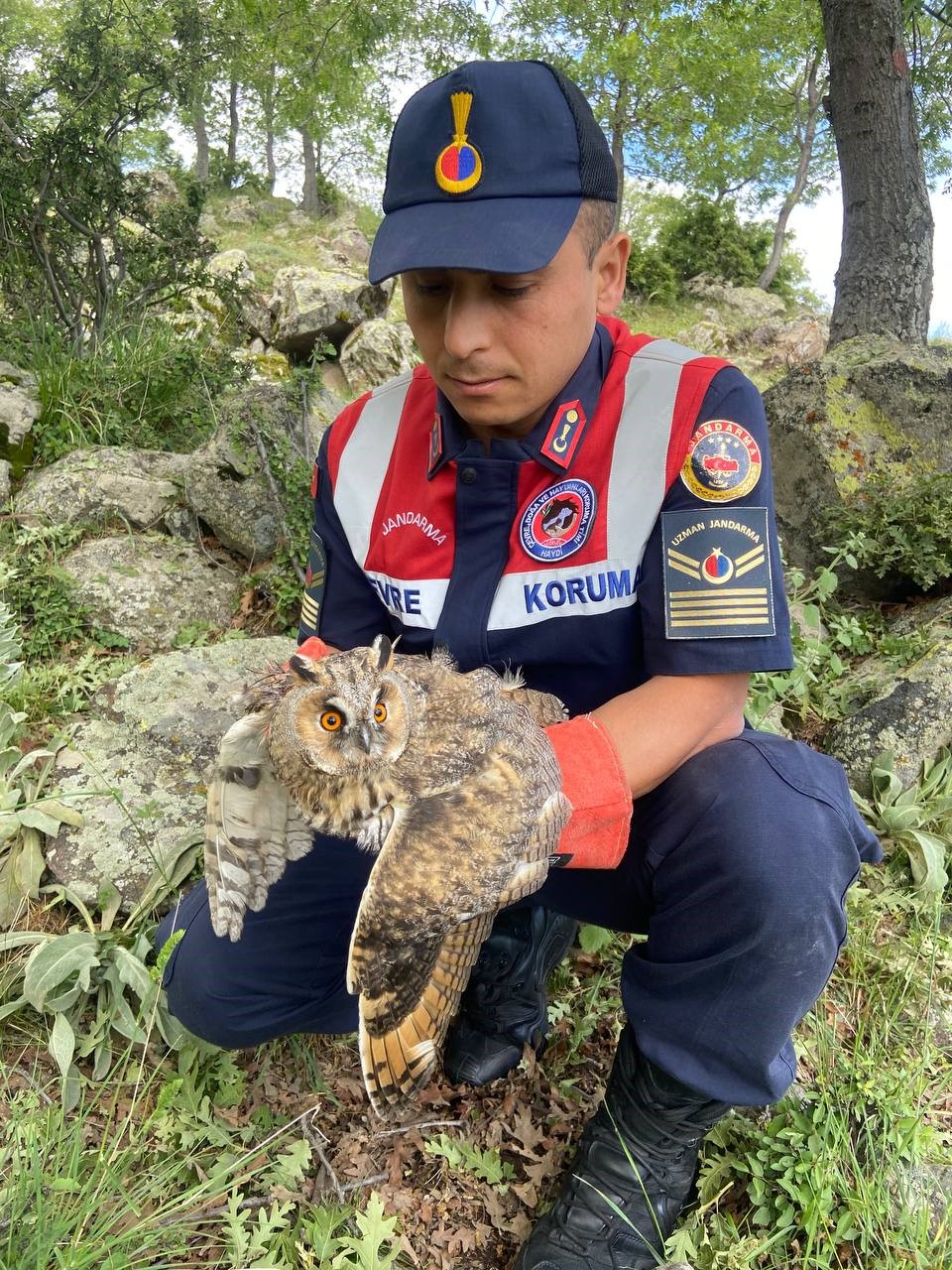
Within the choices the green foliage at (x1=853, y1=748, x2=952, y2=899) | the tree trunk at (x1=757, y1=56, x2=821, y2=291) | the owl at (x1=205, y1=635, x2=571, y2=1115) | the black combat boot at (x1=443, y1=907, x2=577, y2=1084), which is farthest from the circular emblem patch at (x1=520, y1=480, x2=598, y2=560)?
the tree trunk at (x1=757, y1=56, x2=821, y2=291)

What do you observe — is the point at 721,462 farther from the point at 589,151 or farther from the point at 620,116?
the point at 620,116

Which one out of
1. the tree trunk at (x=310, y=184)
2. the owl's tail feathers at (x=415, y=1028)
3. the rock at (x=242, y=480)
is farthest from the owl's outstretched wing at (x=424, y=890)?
the tree trunk at (x=310, y=184)

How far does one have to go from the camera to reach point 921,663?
2863mm

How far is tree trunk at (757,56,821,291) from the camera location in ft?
Result: 64.6

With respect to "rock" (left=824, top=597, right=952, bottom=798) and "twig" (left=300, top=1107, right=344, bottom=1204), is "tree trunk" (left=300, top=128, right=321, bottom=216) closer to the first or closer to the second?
"rock" (left=824, top=597, right=952, bottom=798)

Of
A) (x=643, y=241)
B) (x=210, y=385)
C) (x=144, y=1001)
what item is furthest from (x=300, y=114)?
(x=643, y=241)

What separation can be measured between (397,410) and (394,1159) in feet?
6.27

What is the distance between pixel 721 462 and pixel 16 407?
438 centimetres

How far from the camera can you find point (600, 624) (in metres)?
1.76

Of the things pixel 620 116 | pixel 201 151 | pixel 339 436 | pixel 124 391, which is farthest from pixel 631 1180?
pixel 201 151

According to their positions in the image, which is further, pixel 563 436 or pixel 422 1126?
pixel 422 1126

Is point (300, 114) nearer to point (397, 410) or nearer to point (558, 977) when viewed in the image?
point (397, 410)

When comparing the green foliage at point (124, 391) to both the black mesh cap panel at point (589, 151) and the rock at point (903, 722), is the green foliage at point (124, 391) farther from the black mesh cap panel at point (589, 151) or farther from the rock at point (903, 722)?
the rock at point (903, 722)

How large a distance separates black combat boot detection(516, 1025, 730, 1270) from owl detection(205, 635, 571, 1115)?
507 mm
